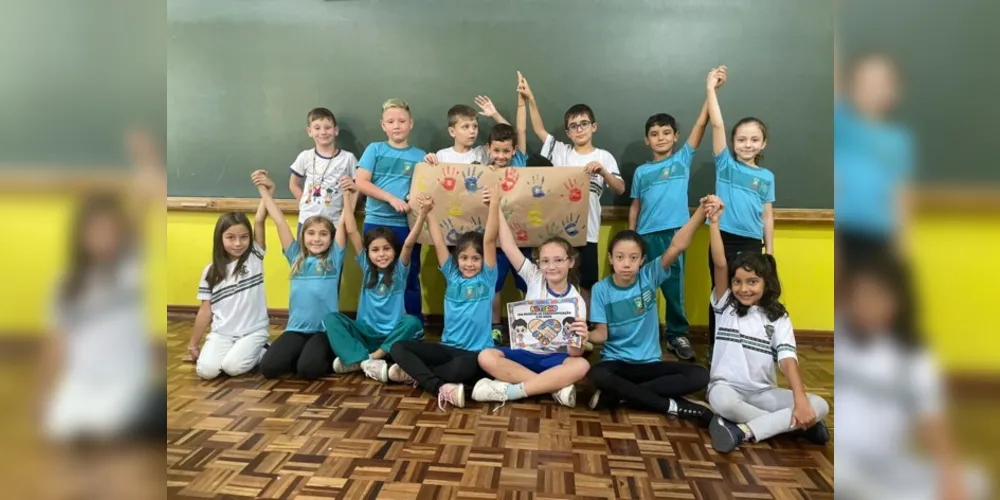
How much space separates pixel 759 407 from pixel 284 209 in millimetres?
A: 2709

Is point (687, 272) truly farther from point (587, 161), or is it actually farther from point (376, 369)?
point (376, 369)

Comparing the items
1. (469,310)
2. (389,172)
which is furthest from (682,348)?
(389,172)

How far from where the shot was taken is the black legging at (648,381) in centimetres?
221

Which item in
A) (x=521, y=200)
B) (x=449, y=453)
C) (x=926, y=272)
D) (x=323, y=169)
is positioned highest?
(x=323, y=169)

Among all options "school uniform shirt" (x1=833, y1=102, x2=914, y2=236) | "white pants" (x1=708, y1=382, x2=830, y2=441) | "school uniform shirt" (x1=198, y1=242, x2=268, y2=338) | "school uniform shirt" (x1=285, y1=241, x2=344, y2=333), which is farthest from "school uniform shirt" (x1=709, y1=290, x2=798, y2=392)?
"school uniform shirt" (x1=198, y1=242, x2=268, y2=338)

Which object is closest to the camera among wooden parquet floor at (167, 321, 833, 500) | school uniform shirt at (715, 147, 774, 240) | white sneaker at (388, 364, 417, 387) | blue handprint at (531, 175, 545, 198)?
wooden parquet floor at (167, 321, 833, 500)

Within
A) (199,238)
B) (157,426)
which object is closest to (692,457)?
(157,426)

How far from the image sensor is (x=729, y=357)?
7.06 ft

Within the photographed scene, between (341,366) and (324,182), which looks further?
(324,182)

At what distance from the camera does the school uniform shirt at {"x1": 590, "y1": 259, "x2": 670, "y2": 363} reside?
2.39 metres

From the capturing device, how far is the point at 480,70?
3.37m

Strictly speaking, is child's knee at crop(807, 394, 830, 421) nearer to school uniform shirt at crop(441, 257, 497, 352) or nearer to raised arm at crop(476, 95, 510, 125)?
school uniform shirt at crop(441, 257, 497, 352)

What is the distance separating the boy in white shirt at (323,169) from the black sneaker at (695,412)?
200 centimetres

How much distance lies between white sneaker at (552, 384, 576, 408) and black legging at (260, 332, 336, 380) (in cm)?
106
